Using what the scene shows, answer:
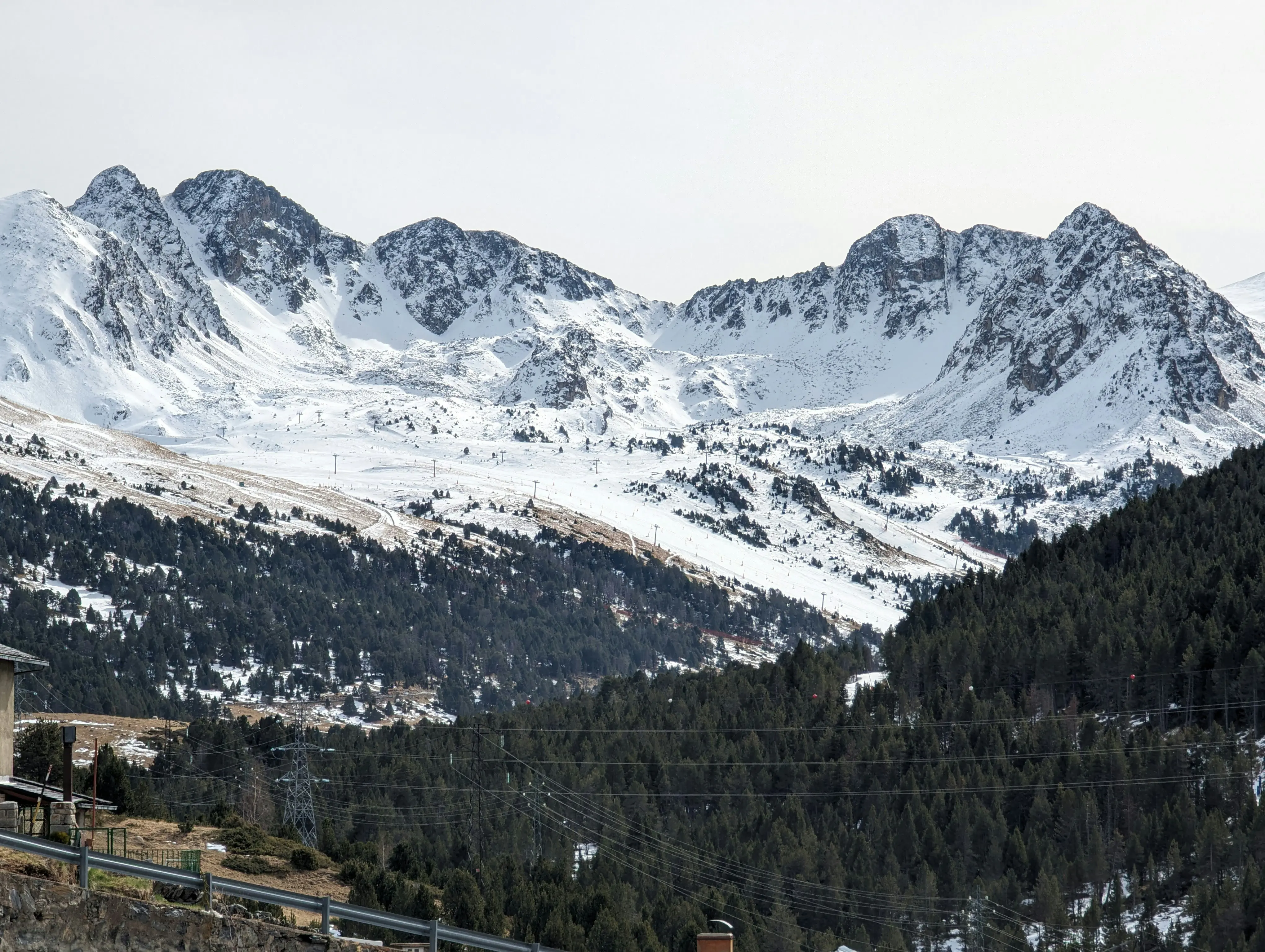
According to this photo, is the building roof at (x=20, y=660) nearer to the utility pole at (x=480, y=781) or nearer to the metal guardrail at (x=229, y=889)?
the metal guardrail at (x=229, y=889)

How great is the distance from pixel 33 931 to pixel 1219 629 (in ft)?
460

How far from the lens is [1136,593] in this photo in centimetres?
16912

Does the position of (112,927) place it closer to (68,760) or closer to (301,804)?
(68,760)

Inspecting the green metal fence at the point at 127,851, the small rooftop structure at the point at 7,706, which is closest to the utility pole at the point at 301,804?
the green metal fence at the point at 127,851

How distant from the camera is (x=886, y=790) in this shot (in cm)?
14088

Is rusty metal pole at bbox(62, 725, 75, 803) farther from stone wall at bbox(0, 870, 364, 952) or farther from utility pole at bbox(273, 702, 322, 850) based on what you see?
utility pole at bbox(273, 702, 322, 850)

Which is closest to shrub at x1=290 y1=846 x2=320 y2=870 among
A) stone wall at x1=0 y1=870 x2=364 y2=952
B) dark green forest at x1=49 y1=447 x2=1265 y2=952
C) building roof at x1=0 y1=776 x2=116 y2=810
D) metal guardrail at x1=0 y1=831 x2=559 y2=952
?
dark green forest at x1=49 y1=447 x2=1265 y2=952

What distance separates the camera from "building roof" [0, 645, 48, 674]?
51.9 meters

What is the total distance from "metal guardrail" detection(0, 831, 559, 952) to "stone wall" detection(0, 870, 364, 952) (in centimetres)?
52

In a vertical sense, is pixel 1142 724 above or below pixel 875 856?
above

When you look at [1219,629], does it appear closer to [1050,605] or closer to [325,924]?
[1050,605]

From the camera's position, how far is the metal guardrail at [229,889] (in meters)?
28.5

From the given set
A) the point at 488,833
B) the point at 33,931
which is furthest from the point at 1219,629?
the point at 33,931

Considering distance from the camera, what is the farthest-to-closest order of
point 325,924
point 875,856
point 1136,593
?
point 1136,593, point 875,856, point 325,924
